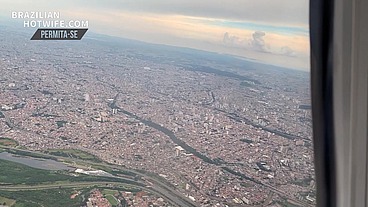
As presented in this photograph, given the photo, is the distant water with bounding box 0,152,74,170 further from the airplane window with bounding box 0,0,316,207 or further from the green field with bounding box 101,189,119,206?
the green field with bounding box 101,189,119,206

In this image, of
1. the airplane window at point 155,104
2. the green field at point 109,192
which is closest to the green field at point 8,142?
the airplane window at point 155,104

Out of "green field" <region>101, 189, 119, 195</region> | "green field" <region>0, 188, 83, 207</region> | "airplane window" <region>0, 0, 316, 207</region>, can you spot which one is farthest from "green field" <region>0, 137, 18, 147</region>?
"green field" <region>101, 189, 119, 195</region>

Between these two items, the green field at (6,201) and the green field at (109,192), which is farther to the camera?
the green field at (109,192)

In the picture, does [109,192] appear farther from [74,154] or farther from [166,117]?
[166,117]

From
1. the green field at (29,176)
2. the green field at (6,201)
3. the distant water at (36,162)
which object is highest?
the distant water at (36,162)

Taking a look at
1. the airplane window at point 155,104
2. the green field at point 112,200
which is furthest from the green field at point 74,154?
the green field at point 112,200

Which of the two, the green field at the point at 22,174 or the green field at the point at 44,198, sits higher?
the green field at the point at 22,174

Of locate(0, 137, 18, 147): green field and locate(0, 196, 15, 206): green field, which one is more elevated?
locate(0, 137, 18, 147): green field

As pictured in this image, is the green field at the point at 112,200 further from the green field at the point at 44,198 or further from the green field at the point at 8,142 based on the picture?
the green field at the point at 8,142
